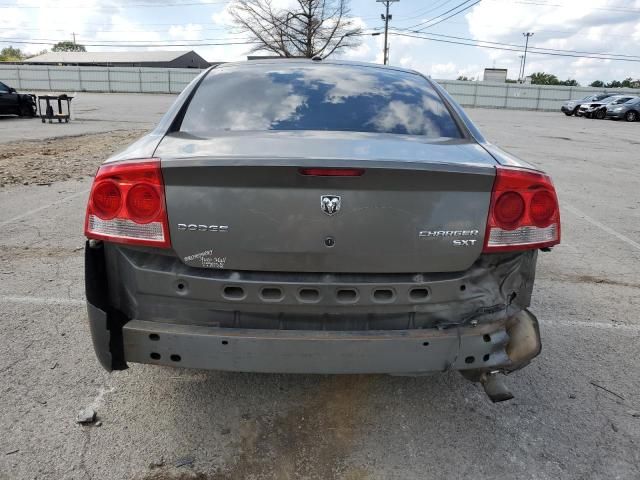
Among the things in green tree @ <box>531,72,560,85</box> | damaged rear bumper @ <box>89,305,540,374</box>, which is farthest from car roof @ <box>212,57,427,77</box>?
green tree @ <box>531,72,560,85</box>

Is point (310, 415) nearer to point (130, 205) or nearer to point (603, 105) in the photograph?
point (130, 205)

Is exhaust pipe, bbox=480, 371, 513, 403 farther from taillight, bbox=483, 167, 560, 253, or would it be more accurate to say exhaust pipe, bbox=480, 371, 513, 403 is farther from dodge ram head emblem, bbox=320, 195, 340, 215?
dodge ram head emblem, bbox=320, 195, 340, 215

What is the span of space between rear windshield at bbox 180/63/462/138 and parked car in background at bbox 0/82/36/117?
19327 mm

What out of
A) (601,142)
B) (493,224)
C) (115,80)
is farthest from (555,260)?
(115,80)

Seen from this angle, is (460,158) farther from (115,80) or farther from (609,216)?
(115,80)

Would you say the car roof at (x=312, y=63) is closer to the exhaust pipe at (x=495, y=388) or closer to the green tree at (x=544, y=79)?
the exhaust pipe at (x=495, y=388)

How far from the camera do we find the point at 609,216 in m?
7.06

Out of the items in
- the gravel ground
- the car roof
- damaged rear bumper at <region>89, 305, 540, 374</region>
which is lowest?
the gravel ground

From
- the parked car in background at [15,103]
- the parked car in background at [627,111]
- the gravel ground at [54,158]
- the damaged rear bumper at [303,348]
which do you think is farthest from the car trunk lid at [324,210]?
the parked car in background at [627,111]

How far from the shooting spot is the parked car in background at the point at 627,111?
101 ft

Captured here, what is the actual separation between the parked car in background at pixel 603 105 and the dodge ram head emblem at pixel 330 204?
35105 mm

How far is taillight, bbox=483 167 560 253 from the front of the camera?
2172 millimetres

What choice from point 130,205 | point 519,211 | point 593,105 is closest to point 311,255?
point 130,205

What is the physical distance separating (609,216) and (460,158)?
5849 millimetres
